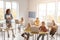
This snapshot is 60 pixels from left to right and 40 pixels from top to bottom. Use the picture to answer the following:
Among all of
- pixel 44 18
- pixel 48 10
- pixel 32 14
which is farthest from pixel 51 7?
pixel 32 14

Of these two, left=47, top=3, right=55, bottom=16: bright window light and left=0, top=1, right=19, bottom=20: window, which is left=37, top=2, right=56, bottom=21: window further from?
left=0, top=1, right=19, bottom=20: window

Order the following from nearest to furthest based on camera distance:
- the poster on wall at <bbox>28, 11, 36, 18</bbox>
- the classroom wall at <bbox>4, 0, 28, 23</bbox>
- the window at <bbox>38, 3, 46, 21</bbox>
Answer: the window at <bbox>38, 3, 46, 21</bbox>
the poster on wall at <bbox>28, 11, 36, 18</bbox>
the classroom wall at <bbox>4, 0, 28, 23</bbox>

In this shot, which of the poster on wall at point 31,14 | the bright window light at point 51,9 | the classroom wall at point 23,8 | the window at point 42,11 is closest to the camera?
the bright window light at point 51,9

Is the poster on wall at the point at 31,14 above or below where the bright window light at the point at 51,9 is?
below

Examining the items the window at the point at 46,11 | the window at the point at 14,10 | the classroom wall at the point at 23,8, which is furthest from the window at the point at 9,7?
the window at the point at 46,11

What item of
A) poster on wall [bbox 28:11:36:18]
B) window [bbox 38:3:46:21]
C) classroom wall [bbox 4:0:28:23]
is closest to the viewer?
window [bbox 38:3:46:21]

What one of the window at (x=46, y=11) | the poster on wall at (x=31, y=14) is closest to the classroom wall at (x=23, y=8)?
the poster on wall at (x=31, y=14)

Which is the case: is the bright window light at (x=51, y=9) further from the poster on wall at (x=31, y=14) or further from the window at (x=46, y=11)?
the poster on wall at (x=31, y=14)

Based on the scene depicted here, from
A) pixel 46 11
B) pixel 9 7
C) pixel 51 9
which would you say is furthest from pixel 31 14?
pixel 51 9

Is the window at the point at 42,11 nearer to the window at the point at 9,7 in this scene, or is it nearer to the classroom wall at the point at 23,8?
the classroom wall at the point at 23,8

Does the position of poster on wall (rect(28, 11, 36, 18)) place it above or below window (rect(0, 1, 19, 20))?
below

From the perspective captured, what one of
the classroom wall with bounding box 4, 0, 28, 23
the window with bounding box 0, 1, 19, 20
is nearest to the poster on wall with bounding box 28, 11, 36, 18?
the classroom wall with bounding box 4, 0, 28, 23

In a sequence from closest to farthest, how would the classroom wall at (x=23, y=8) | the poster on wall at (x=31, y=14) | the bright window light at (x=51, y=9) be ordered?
the bright window light at (x=51, y=9) < the poster on wall at (x=31, y=14) < the classroom wall at (x=23, y=8)

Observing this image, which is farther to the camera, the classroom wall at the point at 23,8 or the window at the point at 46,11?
the classroom wall at the point at 23,8
